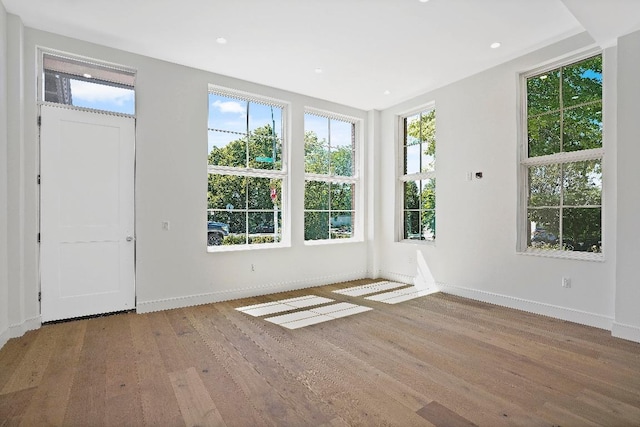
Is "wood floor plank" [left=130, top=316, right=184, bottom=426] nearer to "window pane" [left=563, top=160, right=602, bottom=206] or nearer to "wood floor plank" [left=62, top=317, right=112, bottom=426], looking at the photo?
"wood floor plank" [left=62, top=317, right=112, bottom=426]

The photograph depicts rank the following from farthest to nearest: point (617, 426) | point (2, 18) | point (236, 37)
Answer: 1. point (236, 37)
2. point (2, 18)
3. point (617, 426)

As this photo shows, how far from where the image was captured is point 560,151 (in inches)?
149

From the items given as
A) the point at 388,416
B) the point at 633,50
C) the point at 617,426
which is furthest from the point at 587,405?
the point at 633,50

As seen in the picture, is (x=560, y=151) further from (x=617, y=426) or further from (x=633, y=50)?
(x=617, y=426)

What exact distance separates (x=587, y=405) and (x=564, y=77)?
346 cm

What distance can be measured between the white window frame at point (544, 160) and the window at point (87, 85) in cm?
477

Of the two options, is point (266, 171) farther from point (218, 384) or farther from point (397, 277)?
point (218, 384)

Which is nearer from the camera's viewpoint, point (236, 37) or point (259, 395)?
point (259, 395)

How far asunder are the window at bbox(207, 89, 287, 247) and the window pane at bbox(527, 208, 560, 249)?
11.1 feet

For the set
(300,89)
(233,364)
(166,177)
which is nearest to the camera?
(233,364)

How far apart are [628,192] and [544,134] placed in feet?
3.70

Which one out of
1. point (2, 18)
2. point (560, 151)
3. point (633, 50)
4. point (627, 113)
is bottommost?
point (560, 151)

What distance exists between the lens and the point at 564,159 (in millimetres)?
3715

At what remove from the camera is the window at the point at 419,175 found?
5.25 metres
